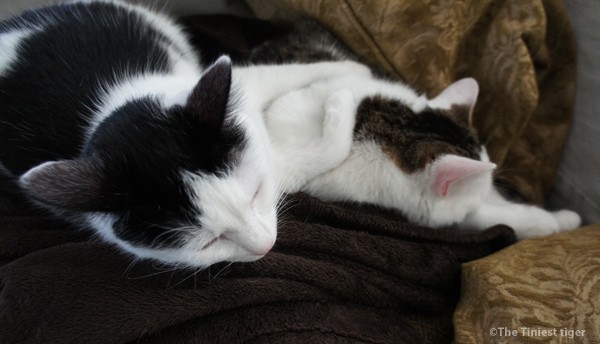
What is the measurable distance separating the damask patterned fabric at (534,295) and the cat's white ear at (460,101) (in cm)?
37

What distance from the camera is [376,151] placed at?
1059 mm

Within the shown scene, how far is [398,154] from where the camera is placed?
105 centimetres

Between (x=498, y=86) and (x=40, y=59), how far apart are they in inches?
46.8

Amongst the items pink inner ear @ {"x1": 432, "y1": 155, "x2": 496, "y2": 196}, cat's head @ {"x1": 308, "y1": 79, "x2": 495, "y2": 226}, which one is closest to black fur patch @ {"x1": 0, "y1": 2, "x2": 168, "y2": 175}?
cat's head @ {"x1": 308, "y1": 79, "x2": 495, "y2": 226}

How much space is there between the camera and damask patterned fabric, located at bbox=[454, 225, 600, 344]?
78 cm

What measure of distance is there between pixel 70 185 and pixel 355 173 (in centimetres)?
63

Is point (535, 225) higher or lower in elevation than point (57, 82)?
lower

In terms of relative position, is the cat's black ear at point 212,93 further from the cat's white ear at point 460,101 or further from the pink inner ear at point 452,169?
the cat's white ear at point 460,101

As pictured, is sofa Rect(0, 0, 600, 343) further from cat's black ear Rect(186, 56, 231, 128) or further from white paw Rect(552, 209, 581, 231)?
cat's black ear Rect(186, 56, 231, 128)

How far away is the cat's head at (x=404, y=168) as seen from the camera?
3.40ft

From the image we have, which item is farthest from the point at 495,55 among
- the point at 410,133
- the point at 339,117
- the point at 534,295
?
the point at 534,295

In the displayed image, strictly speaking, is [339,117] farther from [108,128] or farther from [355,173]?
[108,128]

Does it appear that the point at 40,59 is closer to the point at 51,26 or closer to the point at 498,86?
the point at 51,26

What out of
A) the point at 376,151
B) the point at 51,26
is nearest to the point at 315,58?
the point at 376,151
